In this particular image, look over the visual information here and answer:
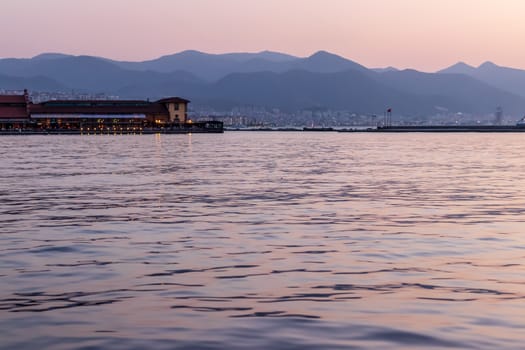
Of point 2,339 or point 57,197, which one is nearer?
point 2,339

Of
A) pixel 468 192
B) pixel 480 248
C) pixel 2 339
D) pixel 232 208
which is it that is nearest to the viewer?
pixel 2 339

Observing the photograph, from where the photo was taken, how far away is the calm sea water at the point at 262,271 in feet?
37.6

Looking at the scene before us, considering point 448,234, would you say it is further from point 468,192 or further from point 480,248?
point 468,192

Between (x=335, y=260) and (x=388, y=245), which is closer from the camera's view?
(x=335, y=260)

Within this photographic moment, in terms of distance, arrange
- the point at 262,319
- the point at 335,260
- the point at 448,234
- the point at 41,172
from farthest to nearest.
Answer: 1. the point at 41,172
2. the point at 448,234
3. the point at 335,260
4. the point at 262,319

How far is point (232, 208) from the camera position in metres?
29.2

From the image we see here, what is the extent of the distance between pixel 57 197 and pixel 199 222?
11272mm

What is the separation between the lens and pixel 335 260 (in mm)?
17641

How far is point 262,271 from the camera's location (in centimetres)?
1619

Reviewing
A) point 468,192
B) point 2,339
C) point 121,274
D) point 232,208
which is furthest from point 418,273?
point 468,192

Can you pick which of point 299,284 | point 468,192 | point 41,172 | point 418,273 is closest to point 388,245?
point 418,273

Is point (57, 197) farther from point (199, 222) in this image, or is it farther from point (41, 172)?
point (41, 172)

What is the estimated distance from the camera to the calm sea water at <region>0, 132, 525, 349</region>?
11.5 m

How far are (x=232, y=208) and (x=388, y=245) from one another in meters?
10.3
